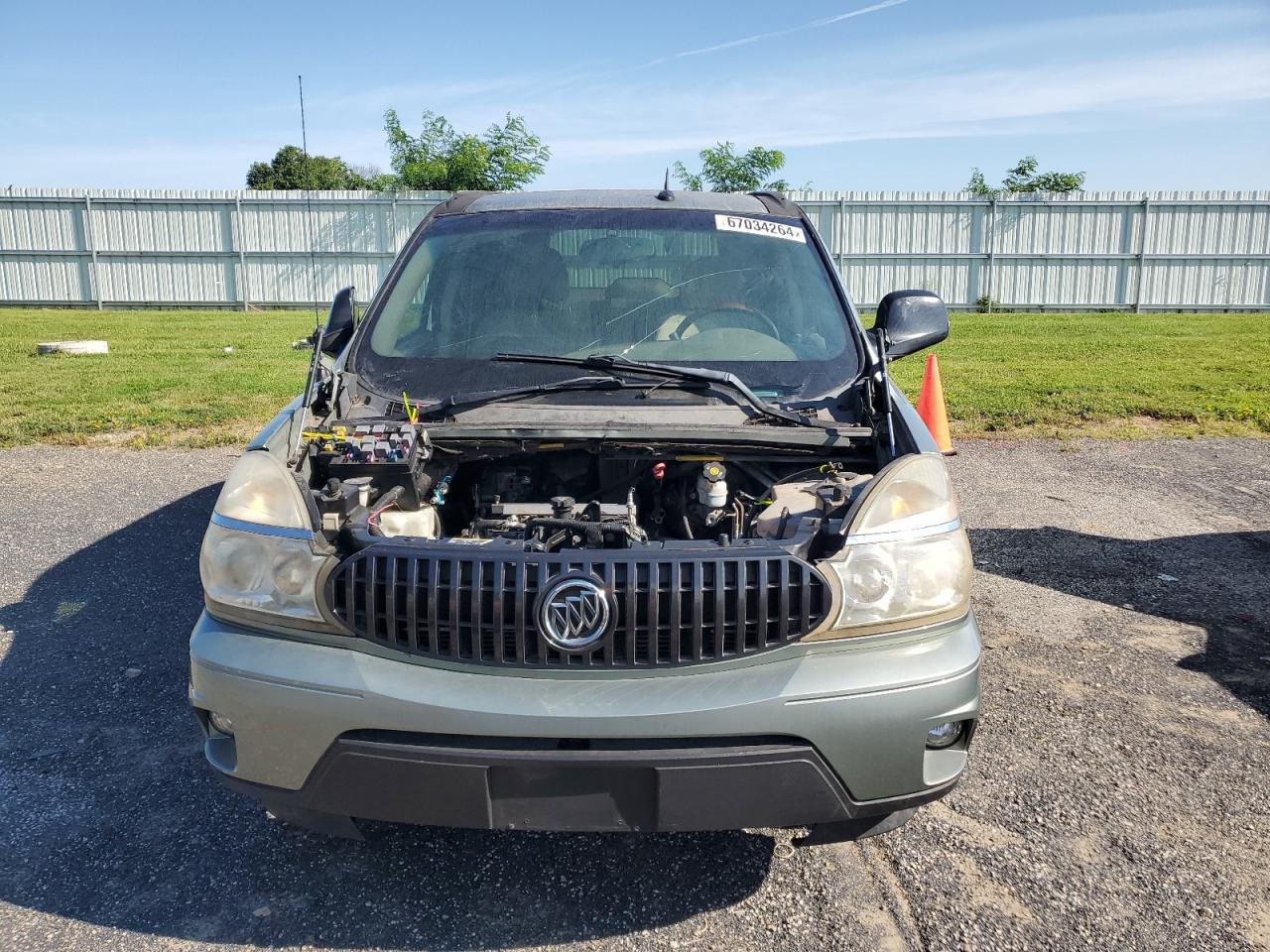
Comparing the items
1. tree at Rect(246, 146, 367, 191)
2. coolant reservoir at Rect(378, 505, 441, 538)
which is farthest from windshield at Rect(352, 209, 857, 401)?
tree at Rect(246, 146, 367, 191)

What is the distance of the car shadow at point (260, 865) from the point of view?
2.53 metres

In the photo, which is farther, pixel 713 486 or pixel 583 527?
pixel 713 486

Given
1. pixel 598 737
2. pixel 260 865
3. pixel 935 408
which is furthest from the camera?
pixel 935 408

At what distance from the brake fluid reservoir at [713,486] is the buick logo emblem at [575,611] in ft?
2.75

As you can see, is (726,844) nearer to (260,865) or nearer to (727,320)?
(260,865)

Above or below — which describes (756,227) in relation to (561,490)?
above

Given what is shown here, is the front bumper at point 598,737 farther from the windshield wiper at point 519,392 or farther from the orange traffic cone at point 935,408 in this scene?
the orange traffic cone at point 935,408

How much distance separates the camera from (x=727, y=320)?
3.75 metres

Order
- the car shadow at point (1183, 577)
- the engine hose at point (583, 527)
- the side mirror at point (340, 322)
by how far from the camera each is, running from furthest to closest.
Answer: the car shadow at point (1183, 577) → the side mirror at point (340, 322) → the engine hose at point (583, 527)

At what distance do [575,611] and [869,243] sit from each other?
2336cm

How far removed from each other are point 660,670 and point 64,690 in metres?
2.82

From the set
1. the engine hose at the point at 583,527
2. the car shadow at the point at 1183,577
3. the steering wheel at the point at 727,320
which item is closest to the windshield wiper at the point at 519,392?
the steering wheel at the point at 727,320

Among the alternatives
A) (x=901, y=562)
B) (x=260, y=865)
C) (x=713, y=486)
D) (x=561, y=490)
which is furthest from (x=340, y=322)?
(x=901, y=562)

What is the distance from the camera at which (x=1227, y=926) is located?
248 centimetres
